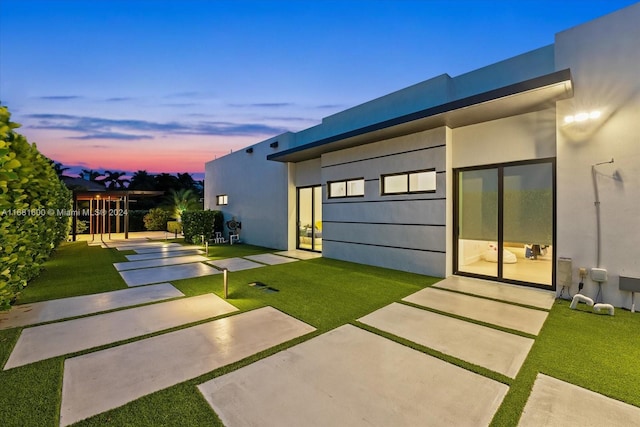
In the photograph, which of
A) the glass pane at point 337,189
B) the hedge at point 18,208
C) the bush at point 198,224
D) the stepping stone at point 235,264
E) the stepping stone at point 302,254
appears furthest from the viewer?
the bush at point 198,224

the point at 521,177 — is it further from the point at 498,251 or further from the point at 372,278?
the point at 372,278

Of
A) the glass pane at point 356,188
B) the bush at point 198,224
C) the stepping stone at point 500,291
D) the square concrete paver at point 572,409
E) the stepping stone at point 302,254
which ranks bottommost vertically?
the stepping stone at point 302,254

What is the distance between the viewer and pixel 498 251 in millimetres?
5605

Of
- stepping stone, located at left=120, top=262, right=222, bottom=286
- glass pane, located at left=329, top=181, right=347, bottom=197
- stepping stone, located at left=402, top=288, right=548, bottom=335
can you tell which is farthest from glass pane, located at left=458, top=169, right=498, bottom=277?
stepping stone, located at left=120, top=262, right=222, bottom=286

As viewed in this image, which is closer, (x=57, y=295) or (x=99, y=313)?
(x=99, y=313)

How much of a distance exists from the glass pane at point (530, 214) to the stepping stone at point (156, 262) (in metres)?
7.87

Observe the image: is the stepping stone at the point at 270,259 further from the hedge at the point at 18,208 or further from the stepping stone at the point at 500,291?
the hedge at the point at 18,208

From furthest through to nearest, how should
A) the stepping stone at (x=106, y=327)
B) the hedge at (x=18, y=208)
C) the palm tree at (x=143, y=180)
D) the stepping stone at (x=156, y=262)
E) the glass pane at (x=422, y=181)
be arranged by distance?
the palm tree at (x=143, y=180) < the stepping stone at (x=156, y=262) < the glass pane at (x=422, y=181) < the hedge at (x=18, y=208) < the stepping stone at (x=106, y=327)

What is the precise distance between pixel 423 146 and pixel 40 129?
30.5 meters

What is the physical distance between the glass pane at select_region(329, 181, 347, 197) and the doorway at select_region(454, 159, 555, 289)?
10.8 feet

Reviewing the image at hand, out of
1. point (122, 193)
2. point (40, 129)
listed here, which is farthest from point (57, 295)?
point (40, 129)

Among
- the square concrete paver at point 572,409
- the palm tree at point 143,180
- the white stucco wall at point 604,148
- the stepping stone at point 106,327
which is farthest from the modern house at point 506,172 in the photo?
the palm tree at point 143,180

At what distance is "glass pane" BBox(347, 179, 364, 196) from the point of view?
25.9 ft

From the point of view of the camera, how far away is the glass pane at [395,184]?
687cm
